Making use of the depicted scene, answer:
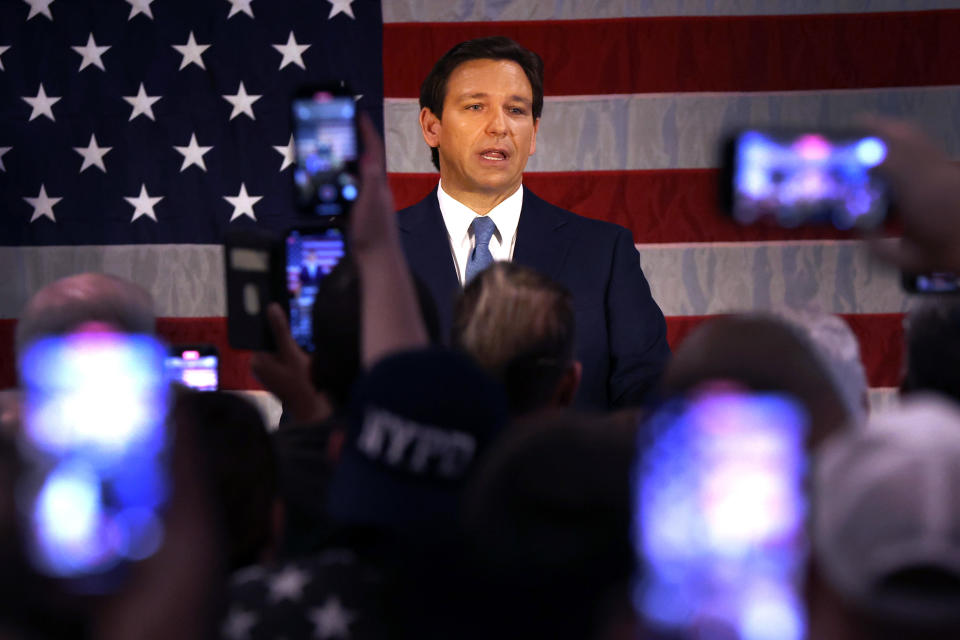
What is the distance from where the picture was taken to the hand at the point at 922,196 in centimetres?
89

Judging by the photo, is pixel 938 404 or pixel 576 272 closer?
pixel 938 404

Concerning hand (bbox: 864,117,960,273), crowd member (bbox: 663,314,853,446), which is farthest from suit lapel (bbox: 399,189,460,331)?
→ crowd member (bbox: 663,314,853,446)

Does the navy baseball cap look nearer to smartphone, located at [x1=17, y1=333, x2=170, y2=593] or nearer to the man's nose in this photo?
smartphone, located at [x1=17, y1=333, x2=170, y2=593]

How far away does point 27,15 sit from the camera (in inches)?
133

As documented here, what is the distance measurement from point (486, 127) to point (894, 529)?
6.24ft

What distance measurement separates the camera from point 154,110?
11.0 feet

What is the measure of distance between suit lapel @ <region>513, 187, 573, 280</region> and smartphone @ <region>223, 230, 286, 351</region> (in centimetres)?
108

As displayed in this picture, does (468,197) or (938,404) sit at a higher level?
(468,197)

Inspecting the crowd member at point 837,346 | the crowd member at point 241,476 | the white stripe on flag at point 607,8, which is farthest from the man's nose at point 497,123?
the crowd member at point 241,476

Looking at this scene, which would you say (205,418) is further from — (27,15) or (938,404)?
(27,15)

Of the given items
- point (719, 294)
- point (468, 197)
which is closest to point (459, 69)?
point (468, 197)

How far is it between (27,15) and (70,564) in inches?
130

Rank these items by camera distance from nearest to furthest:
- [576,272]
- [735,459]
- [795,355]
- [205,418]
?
[735,459] → [795,355] → [205,418] → [576,272]

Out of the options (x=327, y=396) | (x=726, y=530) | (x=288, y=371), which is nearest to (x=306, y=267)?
(x=288, y=371)
